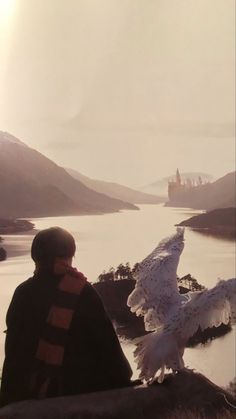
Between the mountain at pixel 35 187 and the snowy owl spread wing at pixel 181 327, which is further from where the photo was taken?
the mountain at pixel 35 187

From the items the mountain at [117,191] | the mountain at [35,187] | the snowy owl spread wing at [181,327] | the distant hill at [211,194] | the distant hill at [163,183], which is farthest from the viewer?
the distant hill at [211,194]

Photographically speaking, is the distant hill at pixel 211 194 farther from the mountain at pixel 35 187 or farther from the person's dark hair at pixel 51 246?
the person's dark hair at pixel 51 246

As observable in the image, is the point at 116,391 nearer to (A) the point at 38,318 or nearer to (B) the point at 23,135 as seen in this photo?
(A) the point at 38,318

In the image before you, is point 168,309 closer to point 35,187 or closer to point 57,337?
point 57,337

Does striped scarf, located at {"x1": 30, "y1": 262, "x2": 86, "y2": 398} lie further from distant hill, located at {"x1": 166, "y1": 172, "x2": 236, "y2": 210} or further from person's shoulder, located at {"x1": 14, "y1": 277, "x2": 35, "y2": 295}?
distant hill, located at {"x1": 166, "y1": 172, "x2": 236, "y2": 210}

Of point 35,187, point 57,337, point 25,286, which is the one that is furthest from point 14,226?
point 57,337

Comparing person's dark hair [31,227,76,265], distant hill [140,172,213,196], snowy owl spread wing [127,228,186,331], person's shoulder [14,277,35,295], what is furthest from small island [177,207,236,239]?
person's shoulder [14,277,35,295]

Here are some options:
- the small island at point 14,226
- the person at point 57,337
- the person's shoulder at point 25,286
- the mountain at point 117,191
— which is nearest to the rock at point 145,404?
the person at point 57,337

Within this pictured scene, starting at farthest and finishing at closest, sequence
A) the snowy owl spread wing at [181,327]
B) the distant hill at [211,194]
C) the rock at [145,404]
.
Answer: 1. the distant hill at [211,194]
2. the snowy owl spread wing at [181,327]
3. the rock at [145,404]
